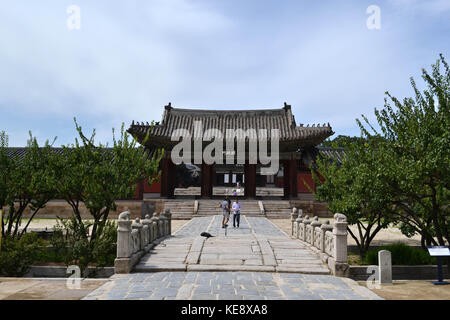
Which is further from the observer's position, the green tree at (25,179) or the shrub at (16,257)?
the green tree at (25,179)

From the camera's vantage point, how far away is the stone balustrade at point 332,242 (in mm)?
7590

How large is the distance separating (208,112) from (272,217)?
1094 cm

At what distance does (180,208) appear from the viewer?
21578mm

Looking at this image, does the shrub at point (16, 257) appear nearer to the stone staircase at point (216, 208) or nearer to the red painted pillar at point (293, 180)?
the stone staircase at point (216, 208)

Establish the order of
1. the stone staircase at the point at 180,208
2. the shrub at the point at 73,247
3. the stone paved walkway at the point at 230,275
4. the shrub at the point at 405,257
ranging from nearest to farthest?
the stone paved walkway at the point at 230,275 → the shrub at the point at 73,247 → the shrub at the point at 405,257 → the stone staircase at the point at 180,208

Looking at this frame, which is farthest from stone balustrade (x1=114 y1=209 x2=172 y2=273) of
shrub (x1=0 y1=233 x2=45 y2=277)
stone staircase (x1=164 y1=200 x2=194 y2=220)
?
stone staircase (x1=164 y1=200 x2=194 y2=220)

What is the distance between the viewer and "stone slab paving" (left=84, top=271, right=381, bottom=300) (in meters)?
5.63

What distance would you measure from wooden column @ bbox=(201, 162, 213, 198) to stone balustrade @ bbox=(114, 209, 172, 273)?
12819 millimetres

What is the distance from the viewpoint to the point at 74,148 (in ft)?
33.6

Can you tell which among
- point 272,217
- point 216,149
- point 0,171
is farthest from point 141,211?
point 0,171

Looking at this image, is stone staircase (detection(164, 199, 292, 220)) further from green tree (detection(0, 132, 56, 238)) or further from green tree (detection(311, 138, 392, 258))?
green tree (detection(0, 132, 56, 238))

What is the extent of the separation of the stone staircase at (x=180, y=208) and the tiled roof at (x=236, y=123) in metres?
4.10

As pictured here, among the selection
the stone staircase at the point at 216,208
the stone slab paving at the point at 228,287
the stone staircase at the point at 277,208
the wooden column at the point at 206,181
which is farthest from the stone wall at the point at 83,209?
the stone slab paving at the point at 228,287

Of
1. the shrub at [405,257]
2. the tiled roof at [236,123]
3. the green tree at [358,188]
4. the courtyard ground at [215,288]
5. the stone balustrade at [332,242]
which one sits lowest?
the shrub at [405,257]
